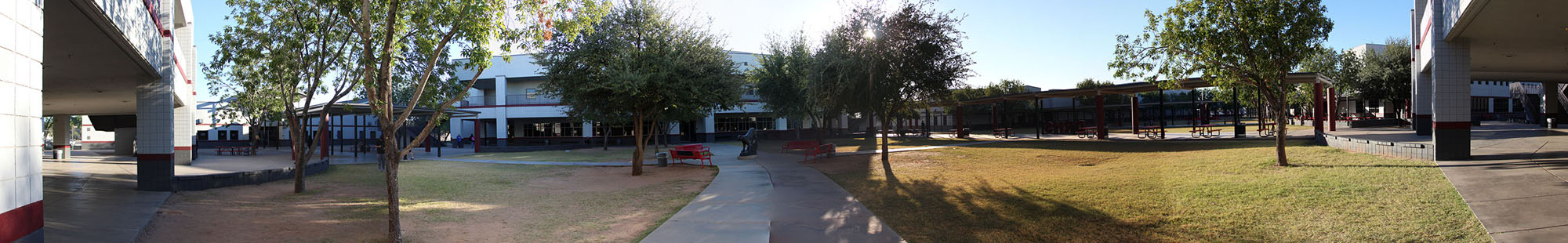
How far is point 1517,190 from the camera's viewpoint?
267 inches

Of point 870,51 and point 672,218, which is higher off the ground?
point 870,51

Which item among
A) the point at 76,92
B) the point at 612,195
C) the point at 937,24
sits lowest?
the point at 612,195

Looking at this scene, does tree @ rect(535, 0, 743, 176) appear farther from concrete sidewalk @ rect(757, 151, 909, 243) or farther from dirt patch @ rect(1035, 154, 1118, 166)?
dirt patch @ rect(1035, 154, 1118, 166)

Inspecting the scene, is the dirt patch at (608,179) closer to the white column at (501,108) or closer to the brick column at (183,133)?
the brick column at (183,133)

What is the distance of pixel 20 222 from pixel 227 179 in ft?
32.8

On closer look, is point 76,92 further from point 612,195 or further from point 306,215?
point 612,195

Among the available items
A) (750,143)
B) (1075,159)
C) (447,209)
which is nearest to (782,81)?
(750,143)

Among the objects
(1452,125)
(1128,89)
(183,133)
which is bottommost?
(1452,125)

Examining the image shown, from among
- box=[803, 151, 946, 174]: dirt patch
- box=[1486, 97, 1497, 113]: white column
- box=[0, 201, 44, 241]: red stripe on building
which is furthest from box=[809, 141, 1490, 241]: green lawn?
box=[1486, 97, 1497, 113]: white column

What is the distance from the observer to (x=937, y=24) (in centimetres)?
1775

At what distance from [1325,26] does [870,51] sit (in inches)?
371

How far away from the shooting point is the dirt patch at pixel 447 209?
23.4 feet

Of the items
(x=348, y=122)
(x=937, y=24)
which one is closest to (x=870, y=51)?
(x=937, y=24)

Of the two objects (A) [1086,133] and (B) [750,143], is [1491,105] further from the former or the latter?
(B) [750,143]
